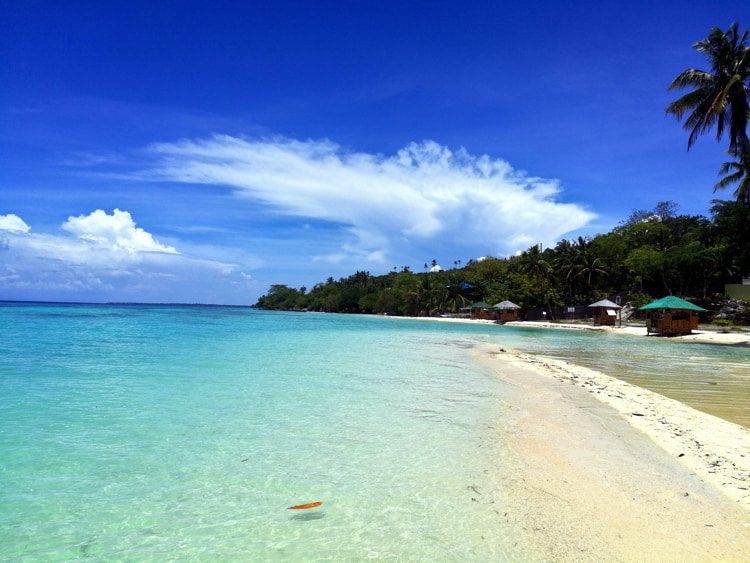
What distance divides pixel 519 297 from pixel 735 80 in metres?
34.2

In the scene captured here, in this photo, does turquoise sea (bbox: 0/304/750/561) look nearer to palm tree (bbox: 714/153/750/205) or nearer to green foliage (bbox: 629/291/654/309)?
palm tree (bbox: 714/153/750/205)

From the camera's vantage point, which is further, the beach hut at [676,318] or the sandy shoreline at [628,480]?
the beach hut at [676,318]

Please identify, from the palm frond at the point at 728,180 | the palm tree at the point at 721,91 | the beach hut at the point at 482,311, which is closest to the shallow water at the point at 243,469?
the palm tree at the point at 721,91

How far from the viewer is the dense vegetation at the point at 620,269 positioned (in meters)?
42.7

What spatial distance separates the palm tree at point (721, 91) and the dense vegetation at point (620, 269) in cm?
501

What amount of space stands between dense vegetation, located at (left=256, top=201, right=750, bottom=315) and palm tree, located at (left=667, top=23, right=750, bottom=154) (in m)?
5.01

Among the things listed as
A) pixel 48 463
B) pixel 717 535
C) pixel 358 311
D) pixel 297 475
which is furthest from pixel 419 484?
pixel 358 311

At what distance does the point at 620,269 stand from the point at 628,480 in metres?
57.9

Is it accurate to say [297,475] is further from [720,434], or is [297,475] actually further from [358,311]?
[358,311]

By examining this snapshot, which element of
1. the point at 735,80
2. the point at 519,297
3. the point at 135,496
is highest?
the point at 735,80

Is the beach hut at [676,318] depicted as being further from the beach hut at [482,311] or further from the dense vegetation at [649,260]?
the beach hut at [482,311]

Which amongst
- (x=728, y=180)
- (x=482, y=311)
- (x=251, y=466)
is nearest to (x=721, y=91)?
(x=728, y=180)

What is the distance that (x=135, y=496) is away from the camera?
4.07 meters

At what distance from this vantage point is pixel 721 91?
75.9 ft
